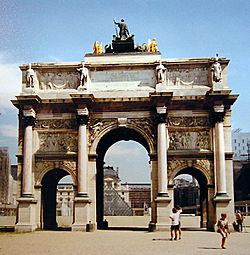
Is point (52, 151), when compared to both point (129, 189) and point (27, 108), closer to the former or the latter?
point (27, 108)

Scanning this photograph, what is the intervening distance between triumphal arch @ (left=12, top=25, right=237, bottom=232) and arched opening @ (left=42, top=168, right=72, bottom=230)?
11 centimetres

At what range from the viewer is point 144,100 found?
27688mm

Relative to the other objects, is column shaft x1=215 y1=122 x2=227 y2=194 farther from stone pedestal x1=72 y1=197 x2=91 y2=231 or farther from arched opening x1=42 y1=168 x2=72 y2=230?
arched opening x1=42 y1=168 x2=72 y2=230

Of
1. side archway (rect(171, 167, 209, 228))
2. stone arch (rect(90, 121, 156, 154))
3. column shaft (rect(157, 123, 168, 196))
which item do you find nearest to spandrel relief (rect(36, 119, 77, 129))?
stone arch (rect(90, 121, 156, 154))

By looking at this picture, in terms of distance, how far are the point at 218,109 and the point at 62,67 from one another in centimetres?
884

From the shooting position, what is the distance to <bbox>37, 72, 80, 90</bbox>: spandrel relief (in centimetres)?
2872

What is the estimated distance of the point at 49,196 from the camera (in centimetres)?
2981

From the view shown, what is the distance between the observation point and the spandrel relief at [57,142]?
27.9m

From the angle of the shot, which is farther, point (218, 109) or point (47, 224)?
point (47, 224)

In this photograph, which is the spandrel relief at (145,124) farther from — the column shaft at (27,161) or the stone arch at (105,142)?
the column shaft at (27,161)

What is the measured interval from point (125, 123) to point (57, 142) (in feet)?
12.6

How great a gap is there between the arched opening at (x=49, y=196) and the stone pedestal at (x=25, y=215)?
1.50 meters

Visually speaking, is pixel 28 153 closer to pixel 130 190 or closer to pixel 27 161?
pixel 27 161

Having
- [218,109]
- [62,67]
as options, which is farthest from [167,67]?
[62,67]
